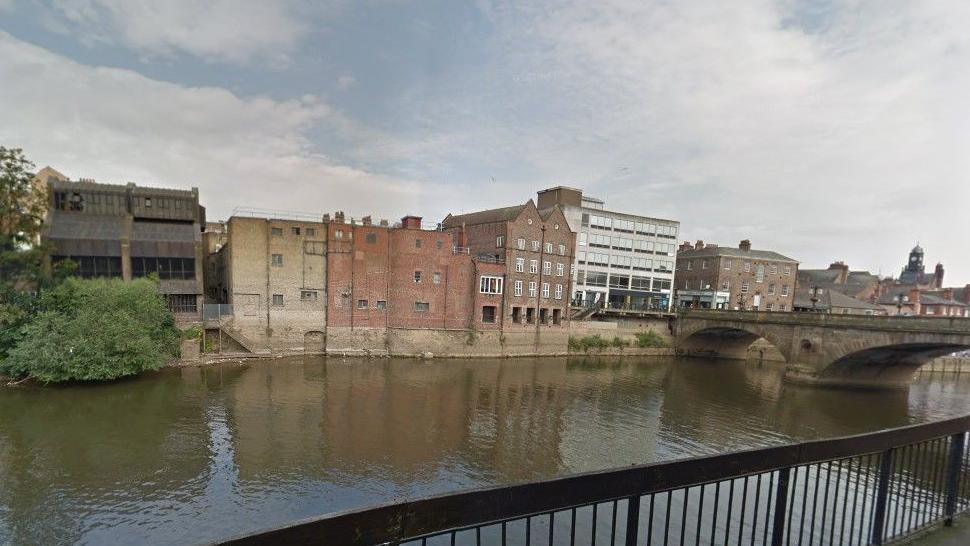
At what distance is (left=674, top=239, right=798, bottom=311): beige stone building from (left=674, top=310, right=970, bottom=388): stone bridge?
55.2ft

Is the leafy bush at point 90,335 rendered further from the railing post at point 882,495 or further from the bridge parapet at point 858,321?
the bridge parapet at point 858,321

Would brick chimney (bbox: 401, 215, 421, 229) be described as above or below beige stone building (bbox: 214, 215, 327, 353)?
above

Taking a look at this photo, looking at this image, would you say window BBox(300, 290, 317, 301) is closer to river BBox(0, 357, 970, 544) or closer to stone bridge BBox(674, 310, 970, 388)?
river BBox(0, 357, 970, 544)

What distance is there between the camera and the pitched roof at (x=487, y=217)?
164 feet

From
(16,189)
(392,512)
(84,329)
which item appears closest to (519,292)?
(84,329)

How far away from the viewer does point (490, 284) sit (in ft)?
158

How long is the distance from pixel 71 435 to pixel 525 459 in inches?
841

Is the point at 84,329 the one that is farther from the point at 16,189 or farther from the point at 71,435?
the point at 16,189

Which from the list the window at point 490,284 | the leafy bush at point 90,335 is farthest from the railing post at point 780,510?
the window at point 490,284

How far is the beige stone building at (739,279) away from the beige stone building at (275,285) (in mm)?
50671

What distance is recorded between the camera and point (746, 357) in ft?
200

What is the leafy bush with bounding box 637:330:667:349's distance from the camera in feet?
186

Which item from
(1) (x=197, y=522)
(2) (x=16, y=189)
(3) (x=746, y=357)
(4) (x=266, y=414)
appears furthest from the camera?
(3) (x=746, y=357)

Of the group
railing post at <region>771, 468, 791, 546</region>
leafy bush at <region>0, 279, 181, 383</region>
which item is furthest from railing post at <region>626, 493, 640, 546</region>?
leafy bush at <region>0, 279, 181, 383</region>
